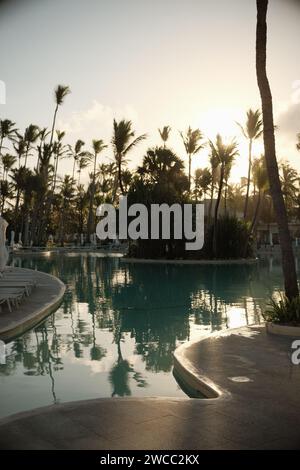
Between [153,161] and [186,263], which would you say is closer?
[186,263]

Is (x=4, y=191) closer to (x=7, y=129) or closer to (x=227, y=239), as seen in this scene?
(x=7, y=129)

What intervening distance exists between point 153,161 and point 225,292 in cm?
2533

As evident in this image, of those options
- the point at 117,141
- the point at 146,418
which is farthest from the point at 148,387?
the point at 117,141

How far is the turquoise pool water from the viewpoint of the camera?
277 inches

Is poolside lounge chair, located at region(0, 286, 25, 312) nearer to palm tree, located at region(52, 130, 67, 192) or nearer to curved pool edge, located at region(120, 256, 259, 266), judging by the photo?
curved pool edge, located at region(120, 256, 259, 266)

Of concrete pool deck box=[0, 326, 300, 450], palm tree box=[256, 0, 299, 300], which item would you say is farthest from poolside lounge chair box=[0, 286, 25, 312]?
palm tree box=[256, 0, 299, 300]

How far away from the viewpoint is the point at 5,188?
66062mm

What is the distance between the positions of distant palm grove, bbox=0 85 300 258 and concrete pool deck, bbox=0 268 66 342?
1977 centimetres

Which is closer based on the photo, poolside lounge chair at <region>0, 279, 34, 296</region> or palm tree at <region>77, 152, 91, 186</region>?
poolside lounge chair at <region>0, 279, 34, 296</region>

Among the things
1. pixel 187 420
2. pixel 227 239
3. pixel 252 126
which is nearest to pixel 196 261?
pixel 227 239

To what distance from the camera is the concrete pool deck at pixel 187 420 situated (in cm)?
432

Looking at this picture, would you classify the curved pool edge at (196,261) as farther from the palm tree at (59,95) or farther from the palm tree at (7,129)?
the palm tree at (7,129)

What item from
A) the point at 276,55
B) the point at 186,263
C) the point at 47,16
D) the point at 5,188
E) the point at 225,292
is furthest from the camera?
the point at 5,188
